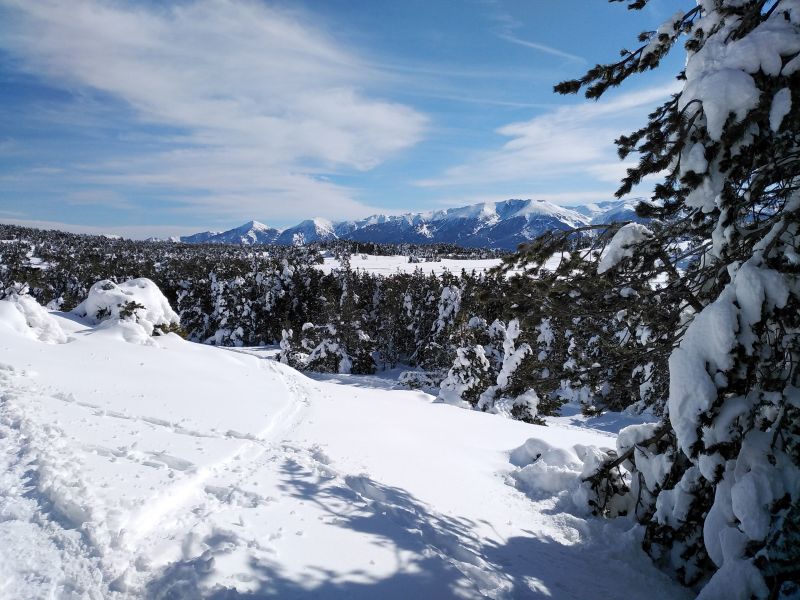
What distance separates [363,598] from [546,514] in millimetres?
4851

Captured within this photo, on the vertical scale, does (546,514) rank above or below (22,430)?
below

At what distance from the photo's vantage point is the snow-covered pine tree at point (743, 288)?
12.4 feet

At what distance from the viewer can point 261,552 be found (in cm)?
499

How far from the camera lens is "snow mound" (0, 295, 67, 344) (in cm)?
1378

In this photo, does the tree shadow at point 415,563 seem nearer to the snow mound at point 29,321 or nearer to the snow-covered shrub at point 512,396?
the snow mound at point 29,321

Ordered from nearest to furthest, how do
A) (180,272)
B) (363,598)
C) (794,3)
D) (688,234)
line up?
(794,3), (363,598), (688,234), (180,272)

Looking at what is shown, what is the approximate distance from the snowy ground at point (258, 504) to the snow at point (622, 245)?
4055mm

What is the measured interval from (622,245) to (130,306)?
59.5 ft

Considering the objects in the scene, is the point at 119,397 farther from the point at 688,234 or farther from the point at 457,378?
→ the point at 457,378

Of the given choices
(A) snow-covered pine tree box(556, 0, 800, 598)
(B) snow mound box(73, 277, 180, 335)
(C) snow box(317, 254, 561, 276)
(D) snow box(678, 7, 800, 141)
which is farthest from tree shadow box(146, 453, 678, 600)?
(C) snow box(317, 254, 561, 276)

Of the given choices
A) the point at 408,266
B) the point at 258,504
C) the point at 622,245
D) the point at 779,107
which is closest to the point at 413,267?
the point at 408,266

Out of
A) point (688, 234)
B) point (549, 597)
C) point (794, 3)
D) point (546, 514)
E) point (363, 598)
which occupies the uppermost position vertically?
A: point (794, 3)

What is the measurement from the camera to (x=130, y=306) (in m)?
17.5

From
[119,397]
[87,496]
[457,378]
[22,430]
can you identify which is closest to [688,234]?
[87,496]
